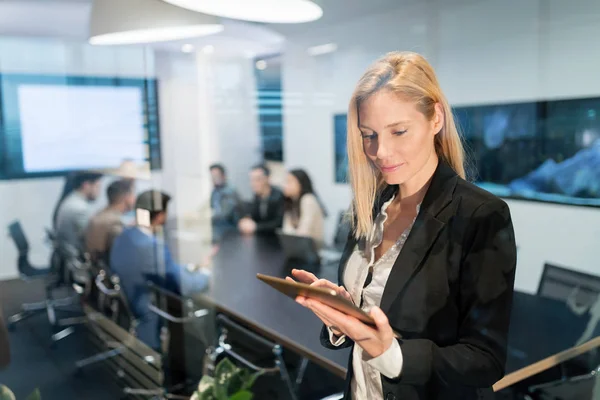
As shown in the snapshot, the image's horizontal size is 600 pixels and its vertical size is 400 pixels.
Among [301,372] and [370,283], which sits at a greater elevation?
[370,283]

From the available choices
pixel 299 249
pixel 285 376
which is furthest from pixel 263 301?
pixel 299 249

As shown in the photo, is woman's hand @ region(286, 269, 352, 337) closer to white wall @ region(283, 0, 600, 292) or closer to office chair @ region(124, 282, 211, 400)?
white wall @ region(283, 0, 600, 292)

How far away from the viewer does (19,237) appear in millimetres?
2389

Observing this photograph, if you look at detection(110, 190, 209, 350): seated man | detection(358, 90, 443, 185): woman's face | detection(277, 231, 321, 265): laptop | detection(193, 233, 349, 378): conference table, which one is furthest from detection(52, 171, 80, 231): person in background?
detection(358, 90, 443, 185): woman's face

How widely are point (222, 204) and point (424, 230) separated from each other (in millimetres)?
2858

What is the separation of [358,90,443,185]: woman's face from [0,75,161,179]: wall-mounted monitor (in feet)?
5.91

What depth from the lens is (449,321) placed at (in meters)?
0.80

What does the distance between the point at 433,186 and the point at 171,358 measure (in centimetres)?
207

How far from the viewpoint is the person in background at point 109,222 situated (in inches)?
98.0

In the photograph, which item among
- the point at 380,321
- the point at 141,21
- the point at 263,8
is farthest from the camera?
the point at 141,21

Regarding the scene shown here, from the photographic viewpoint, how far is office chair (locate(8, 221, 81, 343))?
238 cm

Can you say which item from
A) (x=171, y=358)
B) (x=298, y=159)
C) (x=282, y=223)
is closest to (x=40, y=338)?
(x=171, y=358)

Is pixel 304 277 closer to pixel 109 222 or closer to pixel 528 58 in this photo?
pixel 109 222

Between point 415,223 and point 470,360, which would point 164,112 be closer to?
point 415,223
